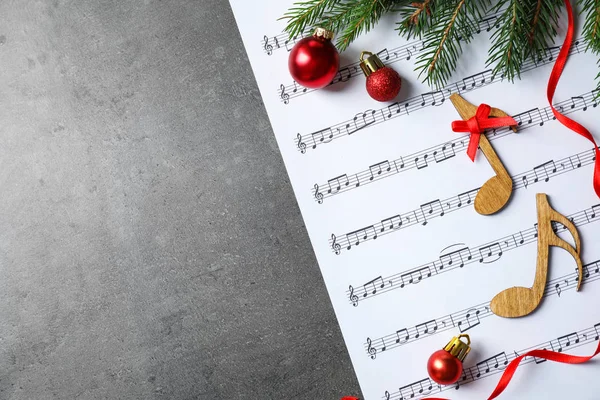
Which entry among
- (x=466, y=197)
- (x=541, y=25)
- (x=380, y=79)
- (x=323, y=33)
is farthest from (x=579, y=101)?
(x=323, y=33)

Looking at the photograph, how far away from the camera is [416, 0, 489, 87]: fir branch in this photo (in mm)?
975

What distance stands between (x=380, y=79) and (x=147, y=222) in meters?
0.53

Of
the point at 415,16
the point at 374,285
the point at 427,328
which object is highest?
the point at 415,16

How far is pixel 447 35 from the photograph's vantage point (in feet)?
3.20

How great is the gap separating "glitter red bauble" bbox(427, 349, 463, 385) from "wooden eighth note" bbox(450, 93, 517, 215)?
267mm

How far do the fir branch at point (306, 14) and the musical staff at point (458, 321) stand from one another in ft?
1.90

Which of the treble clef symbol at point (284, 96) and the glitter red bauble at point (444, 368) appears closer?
the glitter red bauble at point (444, 368)

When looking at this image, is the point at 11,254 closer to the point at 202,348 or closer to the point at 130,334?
the point at 130,334

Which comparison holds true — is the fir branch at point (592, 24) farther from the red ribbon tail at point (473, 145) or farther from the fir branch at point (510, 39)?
the red ribbon tail at point (473, 145)

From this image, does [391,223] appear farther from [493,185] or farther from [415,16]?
[415,16]

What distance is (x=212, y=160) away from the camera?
44.5 inches

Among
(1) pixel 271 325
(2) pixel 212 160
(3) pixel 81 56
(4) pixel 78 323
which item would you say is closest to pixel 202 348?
(1) pixel 271 325

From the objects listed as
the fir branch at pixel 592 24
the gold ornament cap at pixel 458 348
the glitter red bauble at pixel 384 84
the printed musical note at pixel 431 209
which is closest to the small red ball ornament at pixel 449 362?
the gold ornament cap at pixel 458 348

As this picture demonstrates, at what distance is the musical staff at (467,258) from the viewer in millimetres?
1038
